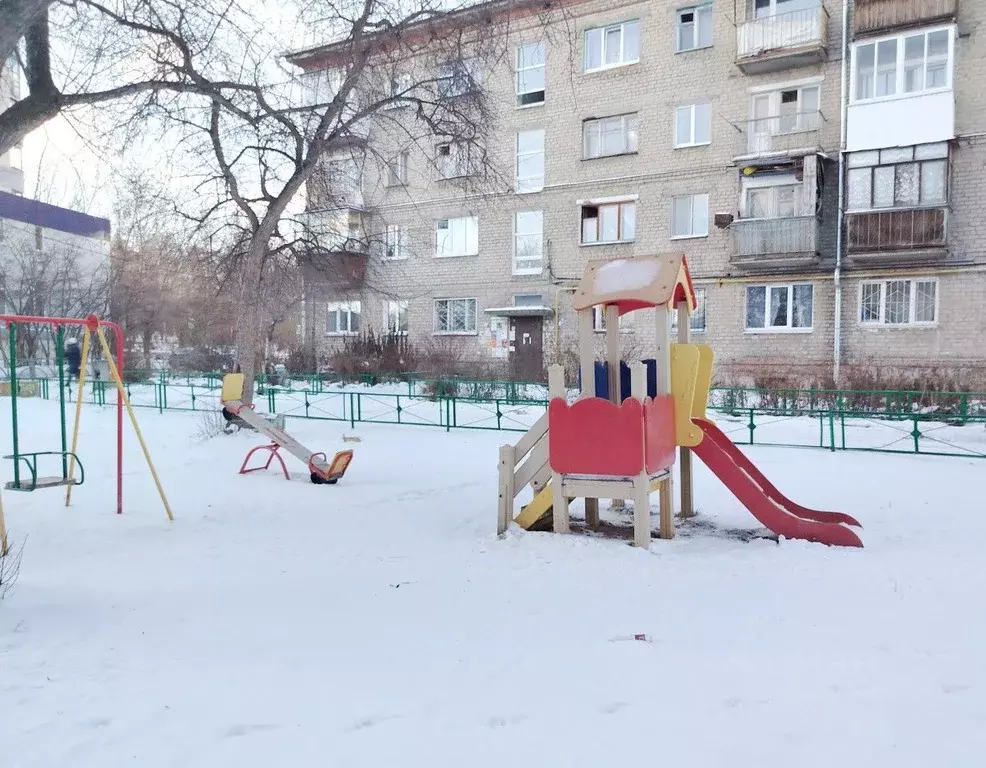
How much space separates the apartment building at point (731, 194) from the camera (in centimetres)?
1700

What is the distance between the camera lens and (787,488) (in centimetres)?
783

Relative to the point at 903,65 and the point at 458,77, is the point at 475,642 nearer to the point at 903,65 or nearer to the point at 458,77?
the point at 458,77

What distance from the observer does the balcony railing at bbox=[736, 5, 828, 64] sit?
17953 millimetres

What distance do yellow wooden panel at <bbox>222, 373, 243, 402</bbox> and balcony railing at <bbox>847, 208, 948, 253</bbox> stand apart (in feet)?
46.0

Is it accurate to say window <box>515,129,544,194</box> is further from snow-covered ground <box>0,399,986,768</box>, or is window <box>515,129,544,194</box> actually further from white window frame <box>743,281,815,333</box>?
snow-covered ground <box>0,399,986,768</box>

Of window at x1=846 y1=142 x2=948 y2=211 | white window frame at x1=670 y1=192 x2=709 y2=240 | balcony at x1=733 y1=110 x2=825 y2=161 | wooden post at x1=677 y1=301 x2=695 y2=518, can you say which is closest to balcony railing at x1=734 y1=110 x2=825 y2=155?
balcony at x1=733 y1=110 x2=825 y2=161

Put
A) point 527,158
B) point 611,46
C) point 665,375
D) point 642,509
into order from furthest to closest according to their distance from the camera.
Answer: point 527,158 → point 611,46 → point 665,375 → point 642,509

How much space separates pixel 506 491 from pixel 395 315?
18981mm

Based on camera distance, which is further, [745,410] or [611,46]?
[611,46]

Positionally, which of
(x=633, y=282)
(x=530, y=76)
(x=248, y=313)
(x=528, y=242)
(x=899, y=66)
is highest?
(x=530, y=76)

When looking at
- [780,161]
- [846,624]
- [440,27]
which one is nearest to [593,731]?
[846,624]

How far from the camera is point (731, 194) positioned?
19.3 m

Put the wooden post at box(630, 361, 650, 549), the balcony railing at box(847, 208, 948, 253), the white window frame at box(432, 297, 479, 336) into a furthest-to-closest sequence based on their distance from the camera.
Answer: the white window frame at box(432, 297, 479, 336) → the balcony railing at box(847, 208, 948, 253) → the wooden post at box(630, 361, 650, 549)

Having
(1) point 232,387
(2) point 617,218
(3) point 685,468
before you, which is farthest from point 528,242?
(3) point 685,468
